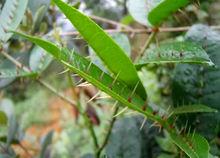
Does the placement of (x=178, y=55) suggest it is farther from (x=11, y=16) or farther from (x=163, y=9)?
(x=11, y=16)

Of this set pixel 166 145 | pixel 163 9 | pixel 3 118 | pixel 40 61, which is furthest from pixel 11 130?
pixel 163 9

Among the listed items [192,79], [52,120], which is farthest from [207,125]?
[52,120]

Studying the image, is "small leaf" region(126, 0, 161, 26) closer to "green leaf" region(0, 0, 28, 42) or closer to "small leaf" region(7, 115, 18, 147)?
"green leaf" region(0, 0, 28, 42)

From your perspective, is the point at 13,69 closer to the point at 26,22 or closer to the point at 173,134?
the point at 26,22

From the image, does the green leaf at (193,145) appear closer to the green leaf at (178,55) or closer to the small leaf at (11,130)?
the green leaf at (178,55)

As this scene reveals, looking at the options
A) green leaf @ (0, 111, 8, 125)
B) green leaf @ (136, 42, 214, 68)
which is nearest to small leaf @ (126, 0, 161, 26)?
green leaf @ (136, 42, 214, 68)

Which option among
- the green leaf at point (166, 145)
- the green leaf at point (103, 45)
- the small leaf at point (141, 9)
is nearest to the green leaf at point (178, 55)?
the green leaf at point (103, 45)
